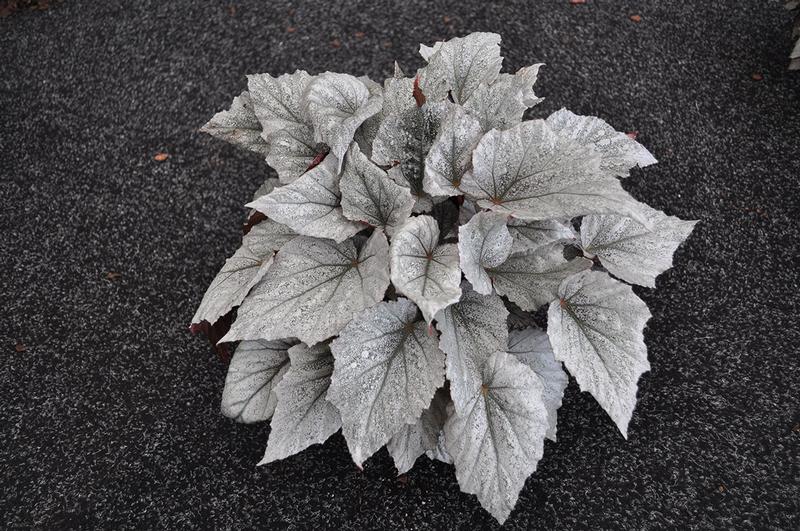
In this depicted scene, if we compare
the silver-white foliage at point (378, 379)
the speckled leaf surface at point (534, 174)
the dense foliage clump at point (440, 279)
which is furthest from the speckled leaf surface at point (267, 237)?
the speckled leaf surface at point (534, 174)

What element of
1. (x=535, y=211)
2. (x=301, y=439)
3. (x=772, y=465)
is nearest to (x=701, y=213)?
(x=772, y=465)

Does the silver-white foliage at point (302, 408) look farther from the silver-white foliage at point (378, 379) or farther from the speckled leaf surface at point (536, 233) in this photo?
the speckled leaf surface at point (536, 233)

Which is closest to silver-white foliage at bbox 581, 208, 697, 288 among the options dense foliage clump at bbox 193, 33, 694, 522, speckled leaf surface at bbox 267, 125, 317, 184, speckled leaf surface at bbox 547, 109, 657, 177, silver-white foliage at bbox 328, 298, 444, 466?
dense foliage clump at bbox 193, 33, 694, 522

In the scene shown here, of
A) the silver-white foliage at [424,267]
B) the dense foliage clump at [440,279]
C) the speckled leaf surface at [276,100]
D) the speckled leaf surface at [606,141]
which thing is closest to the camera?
the silver-white foliage at [424,267]

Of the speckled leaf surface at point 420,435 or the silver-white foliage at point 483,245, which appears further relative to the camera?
the speckled leaf surface at point 420,435

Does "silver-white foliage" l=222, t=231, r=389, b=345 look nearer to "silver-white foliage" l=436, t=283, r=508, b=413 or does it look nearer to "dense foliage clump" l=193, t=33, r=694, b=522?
"dense foliage clump" l=193, t=33, r=694, b=522

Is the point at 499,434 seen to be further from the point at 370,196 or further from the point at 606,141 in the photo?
the point at 606,141
